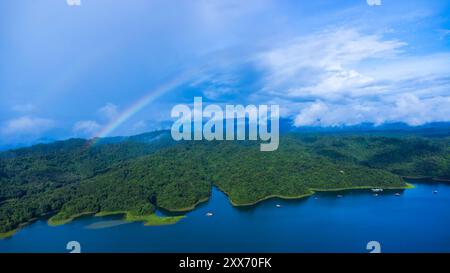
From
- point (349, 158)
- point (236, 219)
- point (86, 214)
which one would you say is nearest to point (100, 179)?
point (86, 214)

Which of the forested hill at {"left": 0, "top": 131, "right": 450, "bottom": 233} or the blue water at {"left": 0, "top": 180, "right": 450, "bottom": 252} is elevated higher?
the forested hill at {"left": 0, "top": 131, "right": 450, "bottom": 233}

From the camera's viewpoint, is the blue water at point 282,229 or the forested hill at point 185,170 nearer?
the blue water at point 282,229

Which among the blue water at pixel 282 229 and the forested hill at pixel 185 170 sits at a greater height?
the forested hill at pixel 185 170
